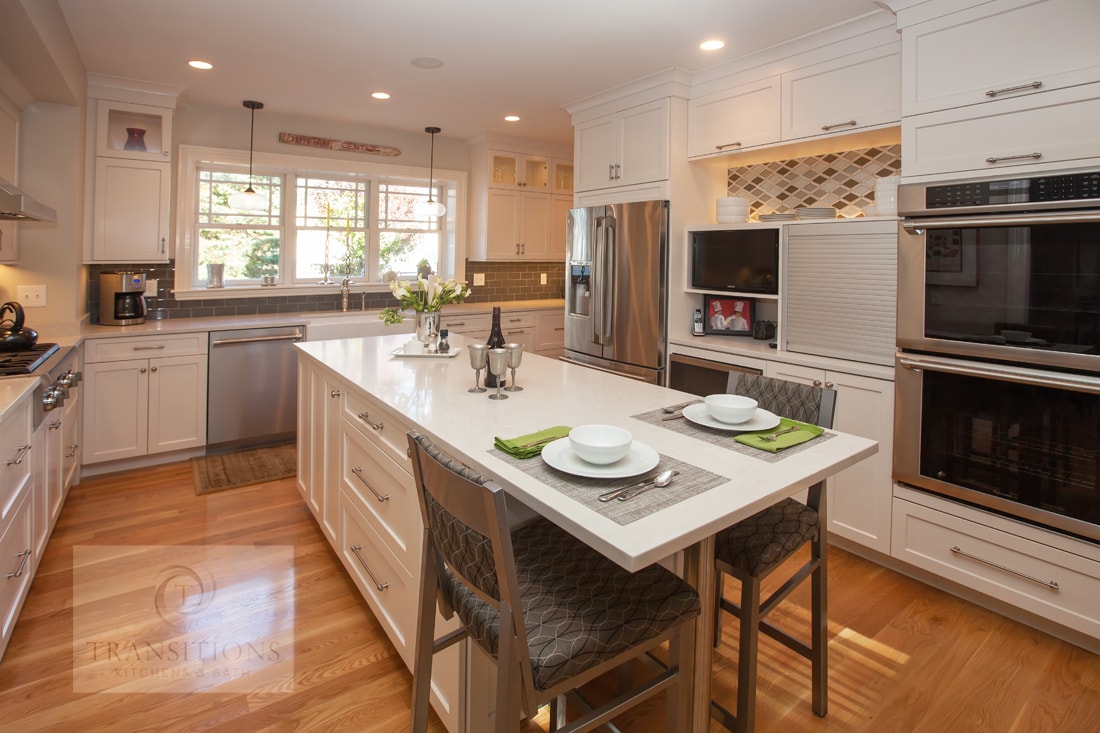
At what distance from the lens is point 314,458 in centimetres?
303

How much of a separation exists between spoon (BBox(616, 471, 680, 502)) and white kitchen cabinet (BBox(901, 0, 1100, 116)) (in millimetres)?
2036

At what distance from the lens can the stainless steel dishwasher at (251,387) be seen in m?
4.21

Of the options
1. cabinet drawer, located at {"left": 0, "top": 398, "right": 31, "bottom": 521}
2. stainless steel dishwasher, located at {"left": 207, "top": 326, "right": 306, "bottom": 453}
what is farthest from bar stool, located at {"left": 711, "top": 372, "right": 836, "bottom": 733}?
stainless steel dishwasher, located at {"left": 207, "top": 326, "right": 306, "bottom": 453}

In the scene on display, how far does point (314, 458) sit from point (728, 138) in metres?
2.83

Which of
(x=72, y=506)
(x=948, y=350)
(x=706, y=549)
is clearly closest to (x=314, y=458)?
(x=72, y=506)

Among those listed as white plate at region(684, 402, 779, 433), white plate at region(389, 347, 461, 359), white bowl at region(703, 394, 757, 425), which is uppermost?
white plate at region(389, 347, 461, 359)

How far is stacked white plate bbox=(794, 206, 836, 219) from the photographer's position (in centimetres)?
323

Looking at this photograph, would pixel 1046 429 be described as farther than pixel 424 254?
No

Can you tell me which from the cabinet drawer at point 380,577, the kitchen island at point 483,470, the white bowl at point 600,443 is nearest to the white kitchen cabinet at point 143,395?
the kitchen island at point 483,470

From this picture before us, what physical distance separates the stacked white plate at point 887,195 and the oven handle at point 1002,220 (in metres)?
0.41

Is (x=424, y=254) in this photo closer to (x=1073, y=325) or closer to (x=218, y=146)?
(x=218, y=146)

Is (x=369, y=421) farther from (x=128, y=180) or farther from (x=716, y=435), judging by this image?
(x=128, y=180)

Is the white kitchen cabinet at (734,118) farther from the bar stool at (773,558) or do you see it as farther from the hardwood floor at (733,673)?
the hardwood floor at (733,673)

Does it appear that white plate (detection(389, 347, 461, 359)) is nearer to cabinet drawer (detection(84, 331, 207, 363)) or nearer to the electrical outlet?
cabinet drawer (detection(84, 331, 207, 363))
